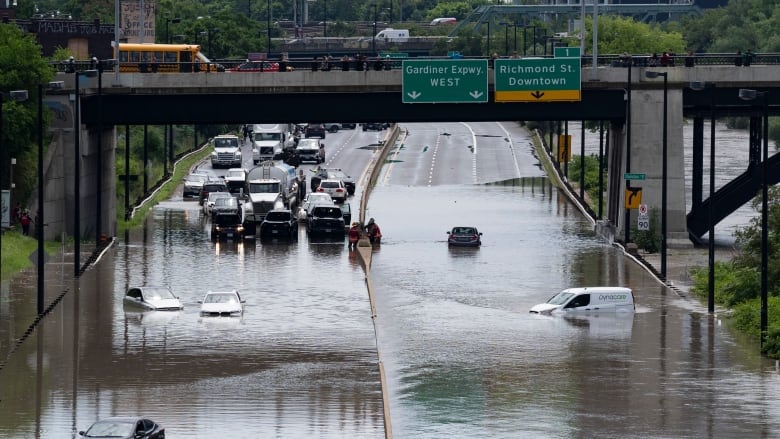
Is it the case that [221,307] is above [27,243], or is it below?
below

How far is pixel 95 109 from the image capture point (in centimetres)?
8175

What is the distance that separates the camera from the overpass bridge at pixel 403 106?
268ft

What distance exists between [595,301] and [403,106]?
24.4 metres

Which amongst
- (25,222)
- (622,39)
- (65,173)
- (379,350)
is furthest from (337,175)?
(379,350)

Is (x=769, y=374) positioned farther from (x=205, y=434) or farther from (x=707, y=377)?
(x=205, y=434)

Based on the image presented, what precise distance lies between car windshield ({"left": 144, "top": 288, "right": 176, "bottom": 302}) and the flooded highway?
125 centimetres

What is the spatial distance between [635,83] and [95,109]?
2642cm

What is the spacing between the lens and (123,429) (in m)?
36.9

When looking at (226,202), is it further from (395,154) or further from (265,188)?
(395,154)

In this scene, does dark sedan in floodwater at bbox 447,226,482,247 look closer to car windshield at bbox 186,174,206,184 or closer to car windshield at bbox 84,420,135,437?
Answer: car windshield at bbox 186,174,206,184

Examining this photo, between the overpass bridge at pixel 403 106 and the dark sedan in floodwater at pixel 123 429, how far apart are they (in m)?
43.6

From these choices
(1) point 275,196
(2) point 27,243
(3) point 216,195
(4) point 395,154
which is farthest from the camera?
(4) point 395,154

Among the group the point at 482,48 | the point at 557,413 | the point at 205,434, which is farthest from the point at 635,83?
the point at 482,48

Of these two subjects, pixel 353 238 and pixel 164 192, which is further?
pixel 164 192
